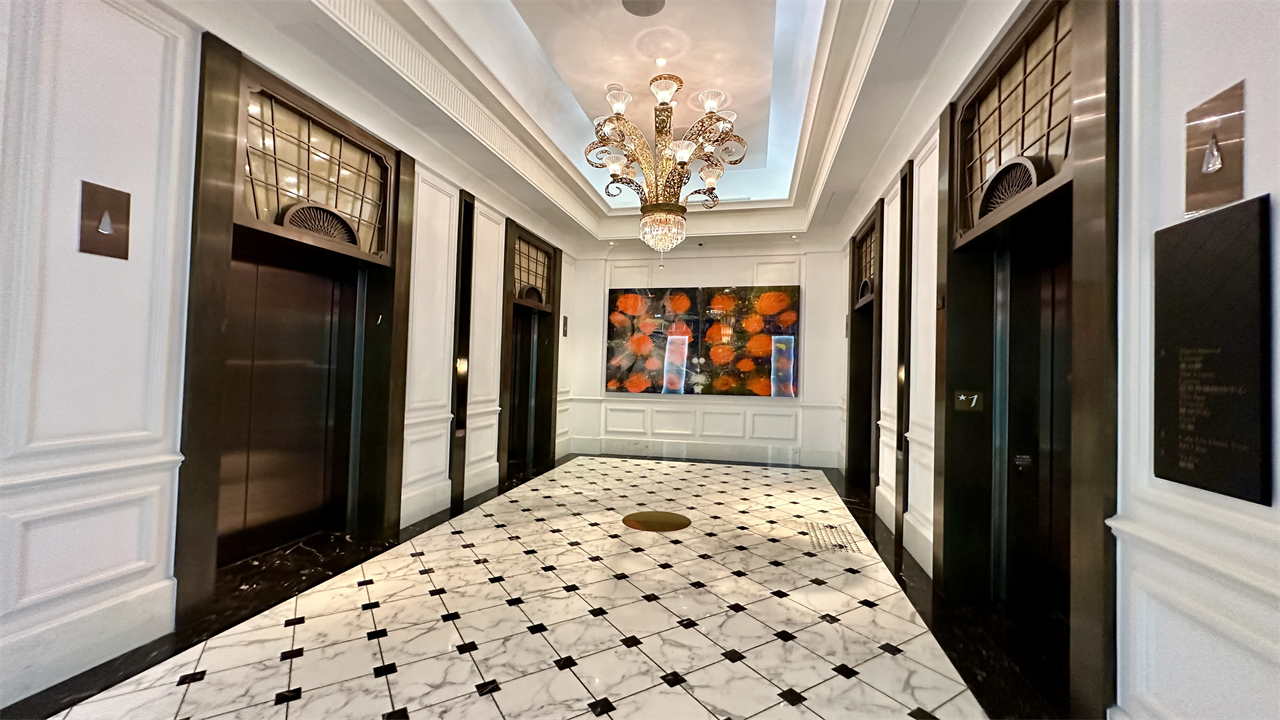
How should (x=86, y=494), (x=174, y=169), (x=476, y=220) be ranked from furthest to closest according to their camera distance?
(x=476, y=220) → (x=174, y=169) → (x=86, y=494)

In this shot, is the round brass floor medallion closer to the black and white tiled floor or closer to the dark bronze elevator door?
the black and white tiled floor

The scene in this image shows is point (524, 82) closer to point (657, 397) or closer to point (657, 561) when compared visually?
point (657, 561)

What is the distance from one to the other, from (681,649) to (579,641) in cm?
54

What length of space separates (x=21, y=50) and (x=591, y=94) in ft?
12.3

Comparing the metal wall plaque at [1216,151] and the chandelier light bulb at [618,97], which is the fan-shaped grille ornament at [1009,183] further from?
the chandelier light bulb at [618,97]

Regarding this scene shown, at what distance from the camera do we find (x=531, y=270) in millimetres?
7148

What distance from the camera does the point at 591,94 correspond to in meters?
5.00

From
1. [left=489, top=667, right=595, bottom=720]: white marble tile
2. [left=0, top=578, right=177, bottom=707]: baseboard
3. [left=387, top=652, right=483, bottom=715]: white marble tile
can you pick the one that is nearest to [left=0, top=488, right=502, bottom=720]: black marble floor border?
[left=0, top=578, right=177, bottom=707]: baseboard

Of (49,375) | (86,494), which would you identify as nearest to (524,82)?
(49,375)

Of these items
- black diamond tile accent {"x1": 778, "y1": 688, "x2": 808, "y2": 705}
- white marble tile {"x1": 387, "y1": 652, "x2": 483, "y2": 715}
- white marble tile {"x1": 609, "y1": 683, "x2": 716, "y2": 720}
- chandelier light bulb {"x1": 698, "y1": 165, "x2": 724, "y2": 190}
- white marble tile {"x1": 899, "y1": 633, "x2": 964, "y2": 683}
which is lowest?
white marble tile {"x1": 387, "y1": 652, "x2": 483, "y2": 715}

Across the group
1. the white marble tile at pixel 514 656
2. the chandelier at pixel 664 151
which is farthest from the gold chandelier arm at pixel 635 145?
the white marble tile at pixel 514 656

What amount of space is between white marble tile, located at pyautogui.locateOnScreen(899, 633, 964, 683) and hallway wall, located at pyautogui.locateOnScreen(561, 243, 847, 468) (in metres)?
4.94

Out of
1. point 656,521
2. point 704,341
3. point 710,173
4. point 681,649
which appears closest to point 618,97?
point 710,173

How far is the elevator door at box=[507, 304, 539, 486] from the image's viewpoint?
7340 millimetres
